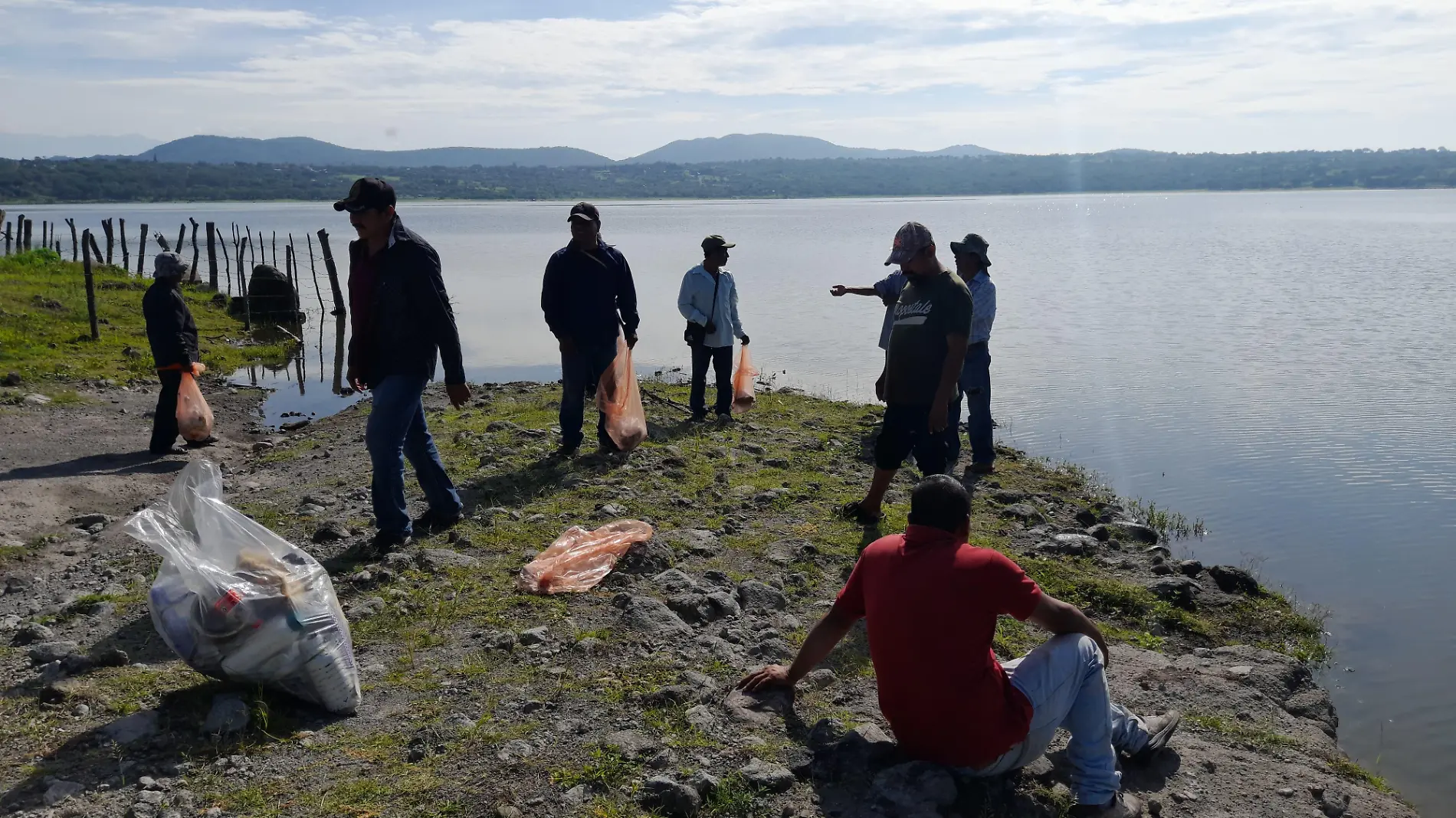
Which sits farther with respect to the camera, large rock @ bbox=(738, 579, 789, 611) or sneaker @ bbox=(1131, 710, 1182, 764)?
large rock @ bbox=(738, 579, 789, 611)

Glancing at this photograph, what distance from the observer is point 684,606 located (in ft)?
19.3

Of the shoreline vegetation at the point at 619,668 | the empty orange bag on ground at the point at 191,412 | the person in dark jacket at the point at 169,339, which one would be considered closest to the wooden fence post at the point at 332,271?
the empty orange bag on ground at the point at 191,412

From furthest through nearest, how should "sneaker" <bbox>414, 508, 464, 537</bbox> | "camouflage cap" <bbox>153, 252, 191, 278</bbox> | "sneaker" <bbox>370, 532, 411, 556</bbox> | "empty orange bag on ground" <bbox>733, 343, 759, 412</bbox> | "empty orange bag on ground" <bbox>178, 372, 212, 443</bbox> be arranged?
"empty orange bag on ground" <bbox>733, 343, 759, 412</bbox>, "empty orange bag on ground" <bbox>178, 372, 212, 443</bbox>, "camouflage cap" <bbox>153, 252, 191, 278</bbox>, "sneaker" <bbox>414, 508, 464, 537</bbox>, "sneaker" <bbox>370, 532, 411, 556</bbox>

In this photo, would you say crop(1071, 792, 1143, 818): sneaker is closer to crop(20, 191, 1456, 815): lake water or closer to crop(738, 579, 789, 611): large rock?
crop(20, 191, 1456, 815): lake water

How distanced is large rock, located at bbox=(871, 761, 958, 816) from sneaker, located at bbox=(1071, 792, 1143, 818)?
482mm

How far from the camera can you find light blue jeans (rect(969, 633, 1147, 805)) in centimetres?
394

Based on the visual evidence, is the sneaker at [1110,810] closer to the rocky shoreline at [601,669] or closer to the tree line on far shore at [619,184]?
the rocky shoreline at [601,669]

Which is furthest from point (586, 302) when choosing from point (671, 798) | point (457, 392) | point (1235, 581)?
point (671, 798)

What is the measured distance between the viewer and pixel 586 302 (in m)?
8.75

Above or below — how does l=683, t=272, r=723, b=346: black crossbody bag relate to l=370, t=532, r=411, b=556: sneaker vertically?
above

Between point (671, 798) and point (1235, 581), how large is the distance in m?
5.10

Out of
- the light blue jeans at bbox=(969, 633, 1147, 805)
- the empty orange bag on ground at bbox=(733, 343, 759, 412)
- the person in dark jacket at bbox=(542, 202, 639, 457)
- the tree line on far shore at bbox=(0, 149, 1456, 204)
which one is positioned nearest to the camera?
the light blue jeans at bbox=(969, 633, 1147, 805)

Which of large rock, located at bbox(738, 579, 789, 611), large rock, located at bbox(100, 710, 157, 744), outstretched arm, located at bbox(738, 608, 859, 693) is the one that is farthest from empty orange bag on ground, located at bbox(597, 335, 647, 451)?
large rock, located at bbox(100, 710, 157, 744)

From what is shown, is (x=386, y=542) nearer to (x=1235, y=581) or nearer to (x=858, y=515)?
(x=858, y=515)
